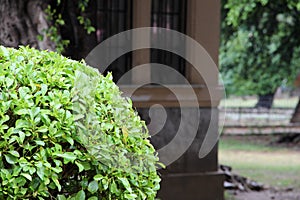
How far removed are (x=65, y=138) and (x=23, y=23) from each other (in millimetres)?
3977

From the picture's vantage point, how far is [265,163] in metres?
15.2

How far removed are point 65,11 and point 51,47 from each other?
714 millimetres

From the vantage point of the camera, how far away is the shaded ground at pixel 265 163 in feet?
34.4

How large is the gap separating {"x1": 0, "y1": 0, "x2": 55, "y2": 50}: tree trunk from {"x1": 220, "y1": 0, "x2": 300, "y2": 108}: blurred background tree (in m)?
8.81

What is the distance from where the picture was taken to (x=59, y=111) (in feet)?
9.29

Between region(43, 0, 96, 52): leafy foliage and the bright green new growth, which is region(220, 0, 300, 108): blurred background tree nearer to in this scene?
region(43, 0, 96, 52): leafy foliage

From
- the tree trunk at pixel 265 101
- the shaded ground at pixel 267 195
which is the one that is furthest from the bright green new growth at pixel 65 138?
the tree trunk at pixel 265 101

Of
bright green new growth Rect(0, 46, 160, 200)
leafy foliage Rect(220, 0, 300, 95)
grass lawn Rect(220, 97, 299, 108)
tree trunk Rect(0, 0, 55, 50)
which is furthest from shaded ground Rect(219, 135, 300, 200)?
grass lawn Rect(220, 97, 299, 108)

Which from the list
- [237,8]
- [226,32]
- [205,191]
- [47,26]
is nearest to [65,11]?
[47,26]

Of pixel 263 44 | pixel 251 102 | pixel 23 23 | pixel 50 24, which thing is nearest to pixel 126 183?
pixel 23 23

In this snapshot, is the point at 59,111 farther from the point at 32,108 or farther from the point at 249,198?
the point at 249,198

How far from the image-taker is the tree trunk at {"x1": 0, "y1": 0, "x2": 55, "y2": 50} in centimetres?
631

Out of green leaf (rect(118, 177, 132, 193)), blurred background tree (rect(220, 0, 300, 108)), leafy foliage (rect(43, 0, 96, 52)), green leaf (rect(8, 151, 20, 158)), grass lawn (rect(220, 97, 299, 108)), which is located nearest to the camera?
green leaf (rect(8, 151, 20, 158))

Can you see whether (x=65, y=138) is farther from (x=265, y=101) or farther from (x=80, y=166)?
(x=265, y=101)
